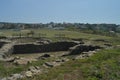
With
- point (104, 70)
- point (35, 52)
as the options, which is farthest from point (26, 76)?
point (35, 52)

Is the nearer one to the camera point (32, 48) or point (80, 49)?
point (80, 49)

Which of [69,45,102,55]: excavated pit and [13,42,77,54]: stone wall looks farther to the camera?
[13,42,77,54]: stone wall

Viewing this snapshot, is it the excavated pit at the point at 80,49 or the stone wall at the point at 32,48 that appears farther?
the stone wall at the point at 32,48

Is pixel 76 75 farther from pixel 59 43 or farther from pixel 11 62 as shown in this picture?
pixel 59 43

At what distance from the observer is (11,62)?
15016 mm

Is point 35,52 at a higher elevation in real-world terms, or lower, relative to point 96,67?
lower

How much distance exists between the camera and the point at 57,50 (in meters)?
24.9

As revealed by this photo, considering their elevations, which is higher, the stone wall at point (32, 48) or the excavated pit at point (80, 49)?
the excavated pit at point (80, 49)

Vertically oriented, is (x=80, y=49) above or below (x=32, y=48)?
above

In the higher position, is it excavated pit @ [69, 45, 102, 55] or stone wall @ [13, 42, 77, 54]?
excavated pit @ [69, 45, 102, 55]

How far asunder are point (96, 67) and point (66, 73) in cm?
152

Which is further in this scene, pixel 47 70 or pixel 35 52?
pixel 35 52

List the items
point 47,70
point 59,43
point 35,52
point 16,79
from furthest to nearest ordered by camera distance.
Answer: point 59,43, point 35,52, point 47,70, point 16,79

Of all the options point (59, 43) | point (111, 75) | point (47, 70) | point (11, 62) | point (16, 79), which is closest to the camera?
point (16, 79)
